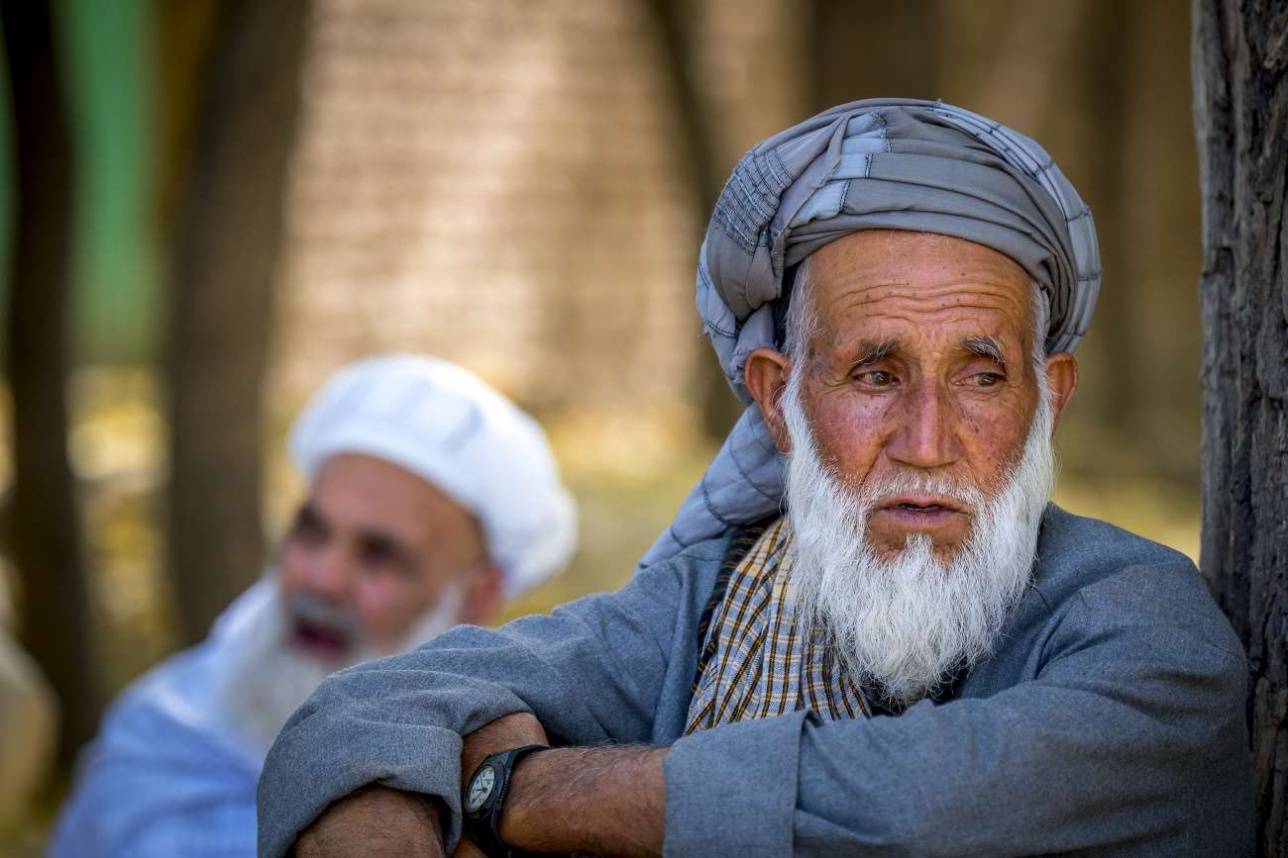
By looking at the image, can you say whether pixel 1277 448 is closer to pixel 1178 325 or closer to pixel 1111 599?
pixel 1111 599

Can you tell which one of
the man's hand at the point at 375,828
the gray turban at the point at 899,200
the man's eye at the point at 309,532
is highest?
the gray turban at the point at 899,200

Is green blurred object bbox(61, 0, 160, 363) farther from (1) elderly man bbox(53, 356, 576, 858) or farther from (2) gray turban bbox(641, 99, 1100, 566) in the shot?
(2) gray turban bbox(641, 99, 1100, 566)

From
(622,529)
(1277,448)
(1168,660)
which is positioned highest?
(1277,448)

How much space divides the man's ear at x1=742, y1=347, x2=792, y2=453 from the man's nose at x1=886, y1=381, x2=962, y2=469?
9.4 inches

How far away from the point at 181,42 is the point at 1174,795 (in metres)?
9.21

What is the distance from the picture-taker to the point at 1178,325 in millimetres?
13164

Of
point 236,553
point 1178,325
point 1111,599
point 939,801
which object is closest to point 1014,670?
point 1111,599

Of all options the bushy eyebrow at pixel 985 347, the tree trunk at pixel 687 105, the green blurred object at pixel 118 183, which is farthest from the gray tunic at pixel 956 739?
the green blurred object at pixel 118 183

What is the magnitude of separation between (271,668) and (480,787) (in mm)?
2247

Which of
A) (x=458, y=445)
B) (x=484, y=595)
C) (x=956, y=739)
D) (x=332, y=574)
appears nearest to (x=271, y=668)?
(x=332, y=574)

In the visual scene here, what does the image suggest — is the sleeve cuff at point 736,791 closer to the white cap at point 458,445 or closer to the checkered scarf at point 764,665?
the checkered scarf at point 764,665

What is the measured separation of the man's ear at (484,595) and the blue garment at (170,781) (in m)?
0.60

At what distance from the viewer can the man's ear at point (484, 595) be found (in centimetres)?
454

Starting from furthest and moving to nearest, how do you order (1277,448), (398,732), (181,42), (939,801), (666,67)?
(181,42), (666,67), (1277,448), (398,732), (939,801)
